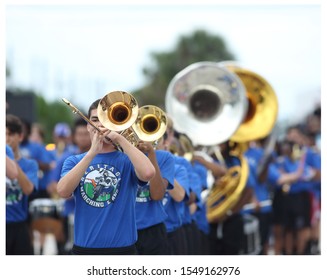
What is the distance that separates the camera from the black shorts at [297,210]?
14.4 metres

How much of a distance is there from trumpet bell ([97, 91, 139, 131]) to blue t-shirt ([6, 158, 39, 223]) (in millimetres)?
2354

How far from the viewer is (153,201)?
7.07 meters

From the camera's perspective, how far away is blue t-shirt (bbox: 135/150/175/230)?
693 centimetres

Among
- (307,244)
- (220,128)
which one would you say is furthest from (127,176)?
(307,244)

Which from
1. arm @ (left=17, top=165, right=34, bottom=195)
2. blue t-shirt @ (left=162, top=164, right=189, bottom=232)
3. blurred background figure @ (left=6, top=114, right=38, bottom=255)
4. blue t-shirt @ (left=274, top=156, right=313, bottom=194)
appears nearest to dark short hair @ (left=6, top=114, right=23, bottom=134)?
blurred background figure @ (left=6, top=114, right=38, bottom=255)

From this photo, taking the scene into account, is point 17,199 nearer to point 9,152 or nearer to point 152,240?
point 9,152

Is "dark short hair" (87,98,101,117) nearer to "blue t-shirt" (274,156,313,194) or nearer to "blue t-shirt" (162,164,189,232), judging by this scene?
"blue t-shirt" (162,164,189,232)

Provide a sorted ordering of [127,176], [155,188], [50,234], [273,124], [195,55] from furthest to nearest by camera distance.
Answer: [195,55]
[50,234]
[273,124]
[155,188]
[127,176]

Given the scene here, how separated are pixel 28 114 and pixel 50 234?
344 centimetres

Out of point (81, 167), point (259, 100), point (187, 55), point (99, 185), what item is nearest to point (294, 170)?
point (259, 100)

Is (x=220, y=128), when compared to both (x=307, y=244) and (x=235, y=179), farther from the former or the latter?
(x=307, y=244)

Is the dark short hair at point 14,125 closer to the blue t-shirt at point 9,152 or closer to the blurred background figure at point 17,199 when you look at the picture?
the blurred background figure at point 17,199

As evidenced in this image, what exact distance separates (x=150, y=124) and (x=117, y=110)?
64cm

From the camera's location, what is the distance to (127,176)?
19.4ft
